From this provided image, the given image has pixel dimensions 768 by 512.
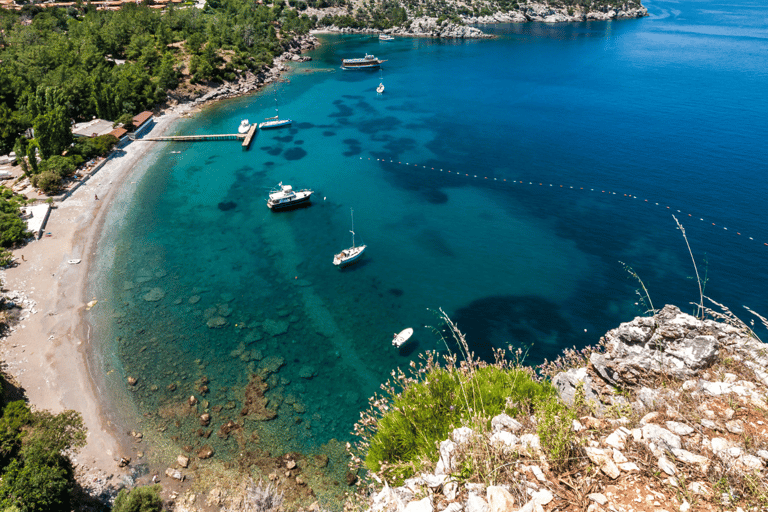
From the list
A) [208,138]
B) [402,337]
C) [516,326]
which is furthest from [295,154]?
[516,326]

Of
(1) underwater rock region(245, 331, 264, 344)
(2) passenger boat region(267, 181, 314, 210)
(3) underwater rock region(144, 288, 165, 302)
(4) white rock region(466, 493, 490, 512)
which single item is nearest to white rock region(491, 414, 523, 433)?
(4) white rock region(466, 493, 490, 512)

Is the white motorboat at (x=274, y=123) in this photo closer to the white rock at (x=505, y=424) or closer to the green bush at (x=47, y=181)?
the green bush at (x=47, y=181)

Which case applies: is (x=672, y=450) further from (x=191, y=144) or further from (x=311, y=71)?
(x=311, y=71)

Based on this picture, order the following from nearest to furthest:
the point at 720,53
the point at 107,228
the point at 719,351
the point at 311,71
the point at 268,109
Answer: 1. the point at 719,351
2. the point at 107,228
3. the point at 268,109
4. the point at 311,71
5. the point at 720,53

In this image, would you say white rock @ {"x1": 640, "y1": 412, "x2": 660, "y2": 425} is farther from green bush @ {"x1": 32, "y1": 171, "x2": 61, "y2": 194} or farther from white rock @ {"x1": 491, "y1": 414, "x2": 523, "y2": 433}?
green bush @ {"x1": 32, "y1": 171, "x2": 61, "y2": 194}

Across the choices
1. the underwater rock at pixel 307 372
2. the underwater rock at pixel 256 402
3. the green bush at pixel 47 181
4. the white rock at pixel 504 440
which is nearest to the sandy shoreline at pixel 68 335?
the green bush at pixel 47 181

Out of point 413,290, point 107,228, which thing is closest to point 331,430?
point 413,290
